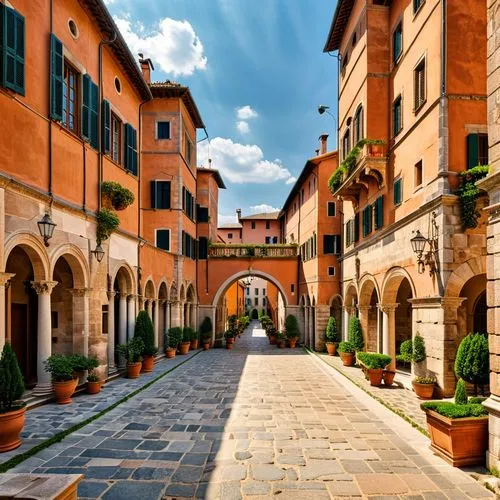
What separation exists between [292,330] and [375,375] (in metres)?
14.9

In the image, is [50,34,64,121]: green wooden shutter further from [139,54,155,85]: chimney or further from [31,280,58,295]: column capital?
[139,54,155,85]: chimney

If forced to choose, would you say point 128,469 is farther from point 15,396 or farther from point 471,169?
point 471,169

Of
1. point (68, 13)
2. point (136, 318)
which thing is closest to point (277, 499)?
point (136, 318)

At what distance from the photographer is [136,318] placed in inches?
660

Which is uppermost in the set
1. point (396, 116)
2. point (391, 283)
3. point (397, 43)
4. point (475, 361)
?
point (397, 43)

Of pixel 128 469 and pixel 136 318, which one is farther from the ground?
pixel 136 318

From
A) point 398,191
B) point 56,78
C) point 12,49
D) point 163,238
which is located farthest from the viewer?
point 163,238

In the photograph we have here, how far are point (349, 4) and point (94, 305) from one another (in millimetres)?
17679

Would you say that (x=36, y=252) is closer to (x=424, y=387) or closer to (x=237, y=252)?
(x=424, y=387)

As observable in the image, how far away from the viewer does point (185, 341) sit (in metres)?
24.2

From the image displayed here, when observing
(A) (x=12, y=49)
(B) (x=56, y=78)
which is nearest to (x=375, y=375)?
(B) (x=56, y=78)

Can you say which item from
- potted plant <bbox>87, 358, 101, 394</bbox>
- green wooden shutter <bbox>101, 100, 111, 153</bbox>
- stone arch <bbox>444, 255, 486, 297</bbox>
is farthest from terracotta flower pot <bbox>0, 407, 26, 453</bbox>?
stone arch <bbox>444, 255, 486, 297</bbox>

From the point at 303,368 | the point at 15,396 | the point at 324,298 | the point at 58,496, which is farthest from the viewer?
the point at 324,298

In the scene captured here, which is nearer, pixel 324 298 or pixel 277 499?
pixel 277 499
